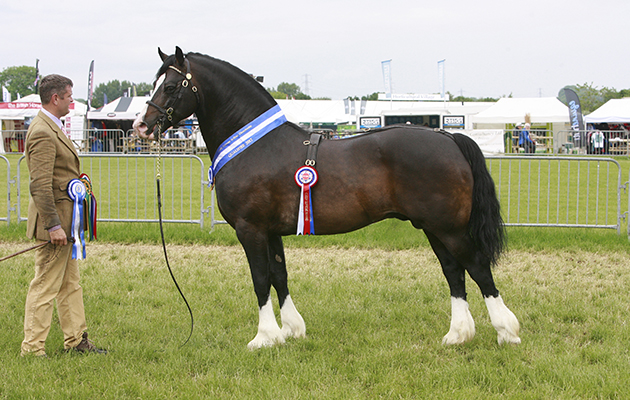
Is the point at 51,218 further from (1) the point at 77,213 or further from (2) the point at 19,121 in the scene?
(2) the point at 19,121

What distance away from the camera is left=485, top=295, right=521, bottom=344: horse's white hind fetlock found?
13.6 ft

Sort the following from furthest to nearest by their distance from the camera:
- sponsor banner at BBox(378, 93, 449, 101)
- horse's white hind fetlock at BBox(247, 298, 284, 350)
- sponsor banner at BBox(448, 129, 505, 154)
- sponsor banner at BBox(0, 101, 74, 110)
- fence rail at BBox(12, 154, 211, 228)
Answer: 1. sponsor banner at BBox(378, 93, 449, 101)
2. sponsor banner at BBox(0, 101, 74, 110)
3. sponsor banner at BBox(448, 129, 505, 154)
4. fence rail at BBox(12, 154, 211, 228)
5. horse's white hind fetlock at BBox(247, 298, 284, 350)

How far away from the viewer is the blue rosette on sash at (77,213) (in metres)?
4.05

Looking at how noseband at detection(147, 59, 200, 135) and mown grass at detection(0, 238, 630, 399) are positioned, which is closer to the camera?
mown grass at detection(0, 238, 630, 399)

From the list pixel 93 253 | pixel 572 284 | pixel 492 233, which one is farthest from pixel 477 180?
pixel 93 253

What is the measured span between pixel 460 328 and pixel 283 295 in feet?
→ 5.00

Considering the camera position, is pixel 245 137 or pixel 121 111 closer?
pixel 245 137

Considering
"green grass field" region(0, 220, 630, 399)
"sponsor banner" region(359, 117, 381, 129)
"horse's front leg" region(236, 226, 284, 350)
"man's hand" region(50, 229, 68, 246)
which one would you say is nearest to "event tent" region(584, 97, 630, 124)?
"sponsor banner" region(359, 117, 381, 129)

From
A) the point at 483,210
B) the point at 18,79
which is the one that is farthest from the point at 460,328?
the point at 18,79

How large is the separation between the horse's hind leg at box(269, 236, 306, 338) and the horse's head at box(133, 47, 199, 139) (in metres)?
1.32

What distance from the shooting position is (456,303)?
439 centimetres

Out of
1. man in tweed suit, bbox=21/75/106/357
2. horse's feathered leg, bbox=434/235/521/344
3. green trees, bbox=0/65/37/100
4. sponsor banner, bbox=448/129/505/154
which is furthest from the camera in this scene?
green trees, bbox=0/65/37/100

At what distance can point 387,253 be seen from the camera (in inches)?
302

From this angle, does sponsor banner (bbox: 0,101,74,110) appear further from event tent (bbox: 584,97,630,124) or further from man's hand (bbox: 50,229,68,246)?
event tent (bbox: 584,97,630,124)
